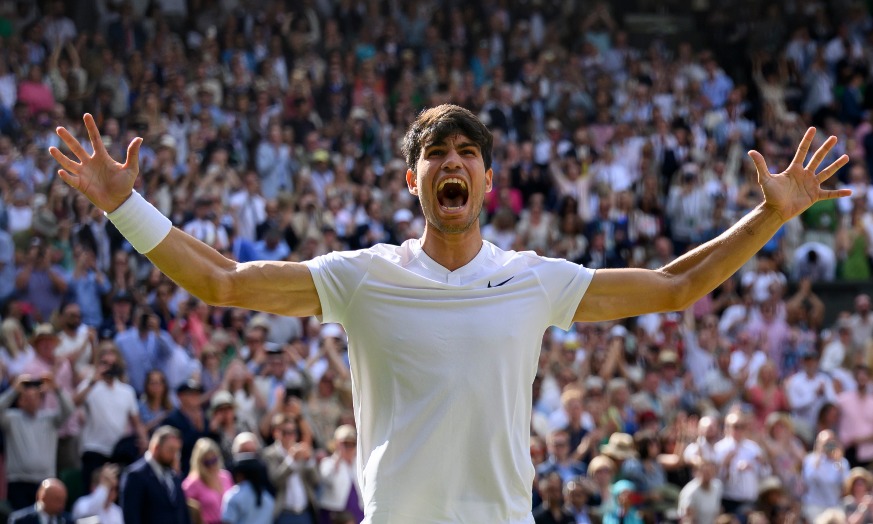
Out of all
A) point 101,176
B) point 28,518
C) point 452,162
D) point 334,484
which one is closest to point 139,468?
point 28,518

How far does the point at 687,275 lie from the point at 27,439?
8018 millimetres

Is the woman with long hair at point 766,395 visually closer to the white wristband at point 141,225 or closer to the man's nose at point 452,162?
the man's nose at point 452,162

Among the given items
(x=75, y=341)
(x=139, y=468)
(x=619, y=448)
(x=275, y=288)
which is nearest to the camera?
(x=275, y=288)

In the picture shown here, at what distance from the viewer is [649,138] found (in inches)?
747


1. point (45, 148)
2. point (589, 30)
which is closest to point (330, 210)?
point (45, 148)

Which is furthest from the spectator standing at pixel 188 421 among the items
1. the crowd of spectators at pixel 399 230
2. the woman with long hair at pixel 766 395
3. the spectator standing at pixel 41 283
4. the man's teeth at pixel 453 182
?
the man's teeth at pixel 453 182

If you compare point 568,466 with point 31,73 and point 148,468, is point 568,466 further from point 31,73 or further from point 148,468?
point 31,73

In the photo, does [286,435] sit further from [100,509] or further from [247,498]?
[100,509]

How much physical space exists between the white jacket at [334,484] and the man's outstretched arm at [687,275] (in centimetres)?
745

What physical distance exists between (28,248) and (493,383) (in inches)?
412

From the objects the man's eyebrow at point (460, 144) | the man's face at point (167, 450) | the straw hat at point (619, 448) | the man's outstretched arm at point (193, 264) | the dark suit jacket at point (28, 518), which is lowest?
the dark suit jacket at point (28, 518)

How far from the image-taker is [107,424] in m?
11.6

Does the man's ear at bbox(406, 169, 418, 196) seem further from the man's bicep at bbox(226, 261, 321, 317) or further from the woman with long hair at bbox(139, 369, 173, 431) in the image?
the woman with long hair at bbox(139, 369, 173, 431)

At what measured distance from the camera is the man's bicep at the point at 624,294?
4.29 meters
